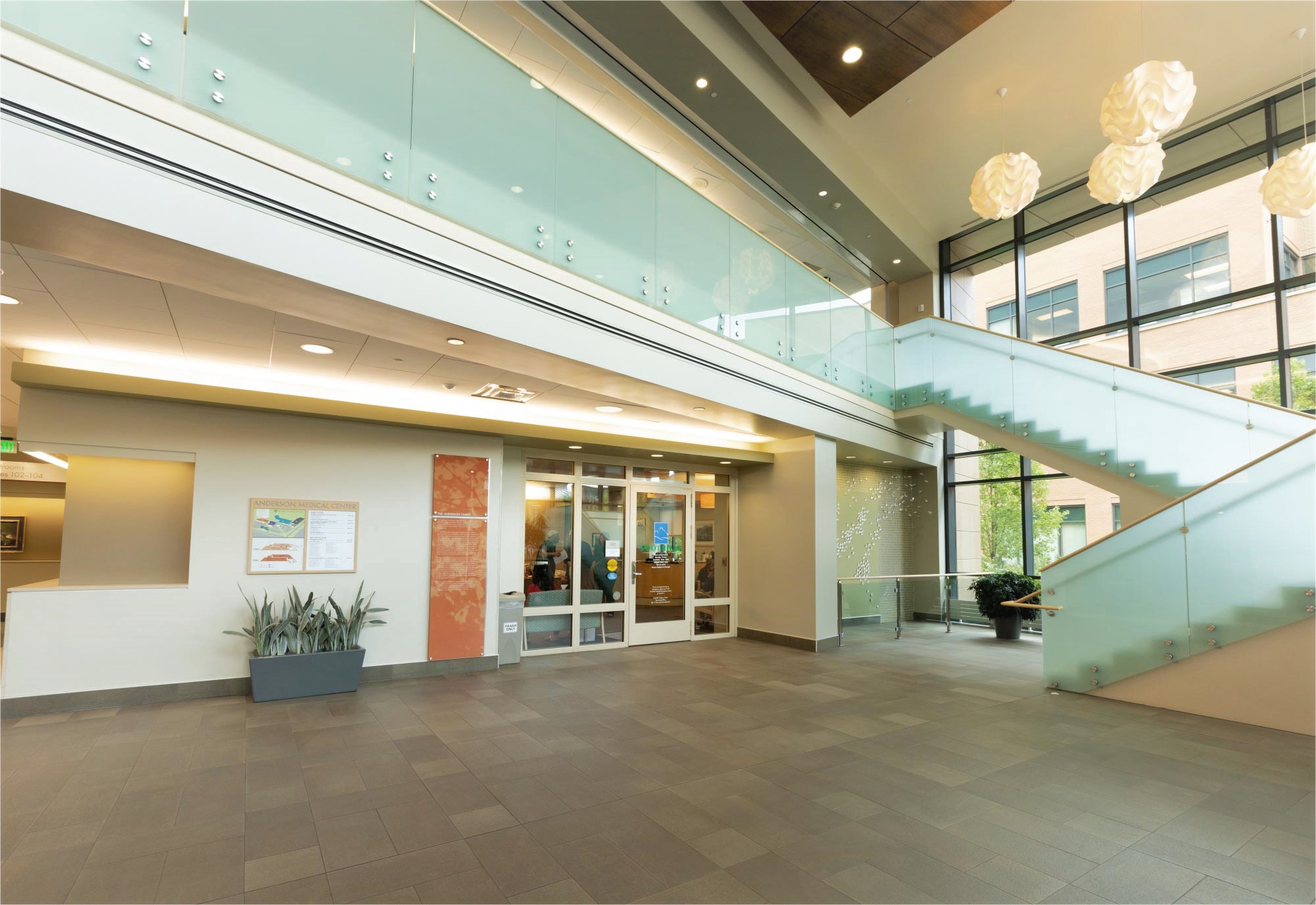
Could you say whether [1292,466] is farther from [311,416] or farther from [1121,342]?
[311,416]

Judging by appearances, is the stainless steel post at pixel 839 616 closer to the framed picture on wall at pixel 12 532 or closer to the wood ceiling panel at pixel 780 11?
the wood ceiling panel at pixel 780 11

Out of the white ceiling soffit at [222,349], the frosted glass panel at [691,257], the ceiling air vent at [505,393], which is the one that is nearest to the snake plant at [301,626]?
the white ceiling soffit at [222,349]

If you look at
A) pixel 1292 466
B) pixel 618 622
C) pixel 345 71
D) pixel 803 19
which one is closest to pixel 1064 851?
pixel 1292 466

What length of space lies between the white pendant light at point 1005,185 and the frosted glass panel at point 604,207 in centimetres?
301

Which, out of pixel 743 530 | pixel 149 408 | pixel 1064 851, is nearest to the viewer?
pixel 1064 851

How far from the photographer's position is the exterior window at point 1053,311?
10.9 m

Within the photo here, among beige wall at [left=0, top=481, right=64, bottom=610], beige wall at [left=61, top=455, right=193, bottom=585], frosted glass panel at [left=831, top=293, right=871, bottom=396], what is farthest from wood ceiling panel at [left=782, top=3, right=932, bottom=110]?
beige wall at [left=0, top=481, right=64, bottom=610]

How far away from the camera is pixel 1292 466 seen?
553 cm

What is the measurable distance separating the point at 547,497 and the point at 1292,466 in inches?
Result: 299

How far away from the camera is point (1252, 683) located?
561 centimetres

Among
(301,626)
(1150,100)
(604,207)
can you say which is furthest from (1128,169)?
(301,626)

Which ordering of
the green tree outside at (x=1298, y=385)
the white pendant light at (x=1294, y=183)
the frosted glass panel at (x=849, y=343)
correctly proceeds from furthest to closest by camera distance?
1. the frosted glass panel at (x=849, y=343)
2. the green tree outside at (x=1298, y=385)
3. the white pendant light at (x=1294, y=183)

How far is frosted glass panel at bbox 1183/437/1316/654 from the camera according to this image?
A: 5.45m

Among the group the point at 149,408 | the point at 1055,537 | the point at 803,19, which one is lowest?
the point at 1055,537
